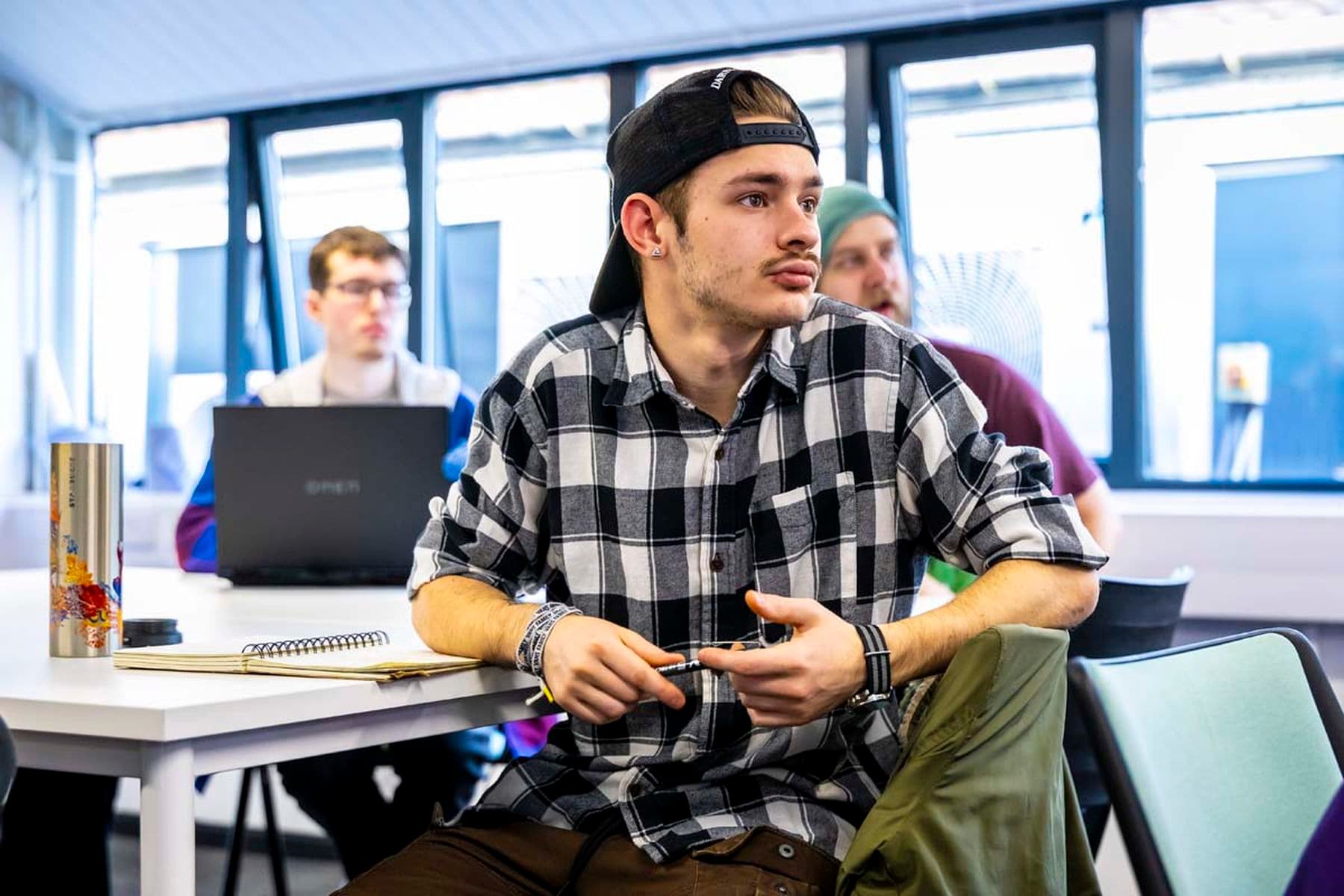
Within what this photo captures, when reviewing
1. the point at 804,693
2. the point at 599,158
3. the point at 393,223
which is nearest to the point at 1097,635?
the point at 804,693

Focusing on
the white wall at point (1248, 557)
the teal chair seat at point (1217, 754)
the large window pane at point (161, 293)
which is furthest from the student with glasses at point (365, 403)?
the large window pane at point (161, 293)

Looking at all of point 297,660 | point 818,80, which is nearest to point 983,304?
point 818,80

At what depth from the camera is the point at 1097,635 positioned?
185cm

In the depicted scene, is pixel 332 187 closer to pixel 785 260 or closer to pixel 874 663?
pixel 785 260

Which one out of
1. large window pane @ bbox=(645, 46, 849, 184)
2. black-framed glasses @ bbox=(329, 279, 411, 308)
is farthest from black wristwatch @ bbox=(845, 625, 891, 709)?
large window pane @ bbox=(645, 46, 849, 184)

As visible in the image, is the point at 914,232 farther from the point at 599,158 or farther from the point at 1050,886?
the point at 1050,886

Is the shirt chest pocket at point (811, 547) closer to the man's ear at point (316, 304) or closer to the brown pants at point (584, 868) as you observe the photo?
the brown pants at point (584, 868)

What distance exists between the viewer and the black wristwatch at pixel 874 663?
4.60 ft

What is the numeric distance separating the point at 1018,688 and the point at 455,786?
5.38 feet

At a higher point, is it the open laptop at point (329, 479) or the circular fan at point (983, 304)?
the circular fan at point (983, 304)

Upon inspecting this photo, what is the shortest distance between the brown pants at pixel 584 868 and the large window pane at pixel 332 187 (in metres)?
4.28

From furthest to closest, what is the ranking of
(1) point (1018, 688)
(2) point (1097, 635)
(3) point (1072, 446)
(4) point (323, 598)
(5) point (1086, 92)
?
(5) point (1086, 92)
(3) point (1072, 446)
(4) point (323, 598)
(2) point (1097, 635)
(1) point (1018, 688)

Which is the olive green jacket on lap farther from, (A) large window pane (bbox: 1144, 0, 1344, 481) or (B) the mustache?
(A) large window pane (bbox: 1144, 0, 1344, 481)

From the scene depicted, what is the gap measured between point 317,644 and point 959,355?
4.61ft
